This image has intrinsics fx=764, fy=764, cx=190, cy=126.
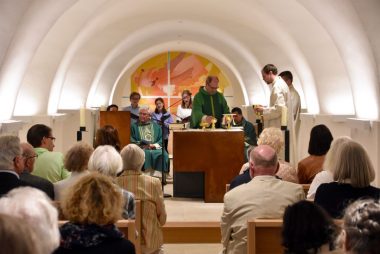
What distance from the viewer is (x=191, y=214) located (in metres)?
9.13

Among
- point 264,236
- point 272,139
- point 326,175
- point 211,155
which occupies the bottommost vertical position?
point 264,236

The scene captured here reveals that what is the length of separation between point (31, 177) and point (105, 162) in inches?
27.4

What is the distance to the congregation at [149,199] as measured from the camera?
274 cm

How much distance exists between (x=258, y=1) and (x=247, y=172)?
688cm

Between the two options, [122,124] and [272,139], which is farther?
[122,124]

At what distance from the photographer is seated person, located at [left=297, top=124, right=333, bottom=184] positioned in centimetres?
638

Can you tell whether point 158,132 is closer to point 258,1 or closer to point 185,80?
point 258,1

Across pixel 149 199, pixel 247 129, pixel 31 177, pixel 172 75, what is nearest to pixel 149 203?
pixel 149 199

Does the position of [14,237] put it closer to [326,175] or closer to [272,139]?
[326,175]

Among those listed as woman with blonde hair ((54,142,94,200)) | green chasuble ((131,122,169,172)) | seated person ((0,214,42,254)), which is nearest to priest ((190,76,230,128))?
green chasuble ((131,122,169,172))

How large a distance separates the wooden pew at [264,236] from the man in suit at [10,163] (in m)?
1.57

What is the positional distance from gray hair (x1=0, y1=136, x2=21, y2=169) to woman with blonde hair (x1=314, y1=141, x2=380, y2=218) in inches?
77.4

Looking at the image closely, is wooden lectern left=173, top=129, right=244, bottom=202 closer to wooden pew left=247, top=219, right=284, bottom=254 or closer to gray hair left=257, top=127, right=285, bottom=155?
gray hair left=257, top=127, right=285, bottom=155

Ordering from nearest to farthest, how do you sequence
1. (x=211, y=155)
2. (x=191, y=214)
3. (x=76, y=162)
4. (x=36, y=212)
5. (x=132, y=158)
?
(x=36, y=212), (x=76, y=162), (x=132, y=158), (x=191, y=214), (x=211, y=155)
